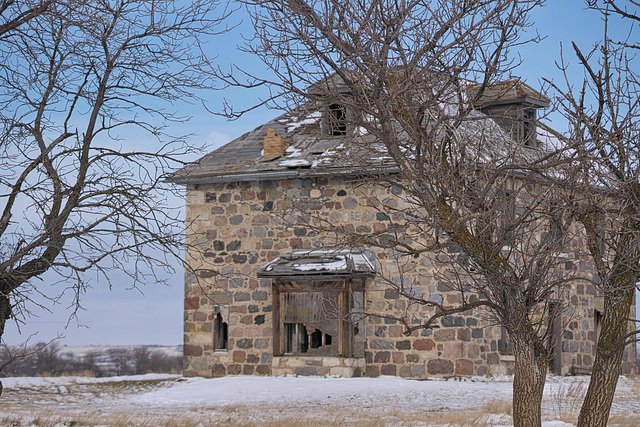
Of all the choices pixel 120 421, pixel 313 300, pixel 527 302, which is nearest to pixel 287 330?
pixel 313 300

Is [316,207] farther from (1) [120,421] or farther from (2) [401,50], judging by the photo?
(2) [401,50]

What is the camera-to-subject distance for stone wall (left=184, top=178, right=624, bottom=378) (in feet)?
53.7

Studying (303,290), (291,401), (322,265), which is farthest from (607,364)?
(303,290)

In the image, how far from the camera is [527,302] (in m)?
7.99

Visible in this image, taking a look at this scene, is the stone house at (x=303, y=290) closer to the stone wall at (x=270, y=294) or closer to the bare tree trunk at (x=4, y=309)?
the stone wall at (x=270, y=294)

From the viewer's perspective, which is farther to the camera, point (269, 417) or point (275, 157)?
point (275, 157)

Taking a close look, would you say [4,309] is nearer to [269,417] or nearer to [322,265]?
[269,417]

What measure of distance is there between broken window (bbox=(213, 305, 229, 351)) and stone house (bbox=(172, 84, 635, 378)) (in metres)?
0.03

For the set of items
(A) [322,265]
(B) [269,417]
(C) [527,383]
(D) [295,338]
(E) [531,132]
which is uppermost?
(E) [531,132]

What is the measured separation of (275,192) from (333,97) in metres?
10.4

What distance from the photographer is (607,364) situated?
8.49 m

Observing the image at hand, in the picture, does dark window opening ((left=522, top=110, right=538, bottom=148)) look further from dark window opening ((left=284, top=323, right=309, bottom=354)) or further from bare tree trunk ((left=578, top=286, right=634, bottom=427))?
dark window opening ((left=284, top=323, right=309, bottom=354))

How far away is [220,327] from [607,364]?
36.2 feet

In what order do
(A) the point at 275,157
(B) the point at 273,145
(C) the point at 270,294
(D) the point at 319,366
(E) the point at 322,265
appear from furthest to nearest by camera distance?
(B) the point at 273,145, (A) the point at 275,157, (C) the point at 270,294, (E) the point at 322,265, (D) the point at 319,366
